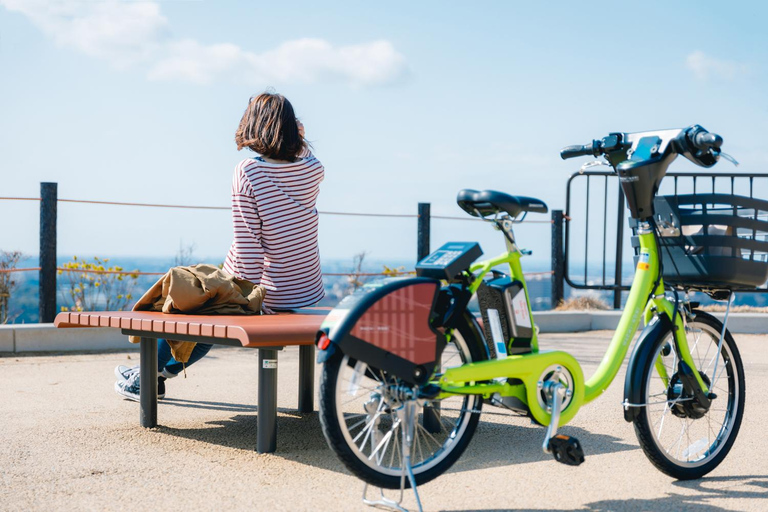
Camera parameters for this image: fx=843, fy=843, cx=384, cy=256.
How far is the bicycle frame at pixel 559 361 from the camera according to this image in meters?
2.60

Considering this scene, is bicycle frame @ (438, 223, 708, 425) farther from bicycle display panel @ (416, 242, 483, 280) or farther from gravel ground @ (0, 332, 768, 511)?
gravel ground @ (0, 332, 768, 511)

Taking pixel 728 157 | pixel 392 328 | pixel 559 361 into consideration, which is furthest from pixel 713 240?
pixel 392 328

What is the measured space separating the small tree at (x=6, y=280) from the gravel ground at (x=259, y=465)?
3130mm

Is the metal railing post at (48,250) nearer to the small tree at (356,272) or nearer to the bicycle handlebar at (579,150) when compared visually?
the small tree at (356,272)

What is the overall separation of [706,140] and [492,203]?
0.86 m

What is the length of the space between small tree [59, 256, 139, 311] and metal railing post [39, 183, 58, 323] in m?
0.56

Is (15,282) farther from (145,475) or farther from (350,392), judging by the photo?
(350,392)

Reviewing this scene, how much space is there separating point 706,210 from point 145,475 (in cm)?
221

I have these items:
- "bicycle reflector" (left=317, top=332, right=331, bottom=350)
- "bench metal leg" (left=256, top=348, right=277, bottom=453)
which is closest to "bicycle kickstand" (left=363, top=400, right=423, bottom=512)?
"bicycle reflector" (left=317, top=332, right=331, bottom=350)

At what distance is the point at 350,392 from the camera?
8.01 ft

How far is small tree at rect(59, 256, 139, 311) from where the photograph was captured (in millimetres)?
7766

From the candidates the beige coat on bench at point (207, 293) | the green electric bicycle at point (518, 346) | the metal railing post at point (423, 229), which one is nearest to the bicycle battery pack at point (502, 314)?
the green electric bicycle at point (518, 346)

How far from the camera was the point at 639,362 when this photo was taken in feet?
9.75

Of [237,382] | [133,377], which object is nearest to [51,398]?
[133,377]
